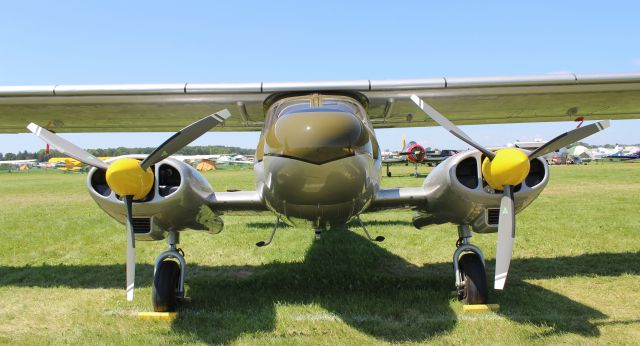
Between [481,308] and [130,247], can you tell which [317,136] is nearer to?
[130,247]

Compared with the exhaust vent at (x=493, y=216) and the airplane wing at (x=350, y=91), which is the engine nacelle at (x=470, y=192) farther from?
the airplane wing at (x=350, y=91)

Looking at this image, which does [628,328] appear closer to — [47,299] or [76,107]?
[47,299]

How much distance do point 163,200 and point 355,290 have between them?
9.82ft

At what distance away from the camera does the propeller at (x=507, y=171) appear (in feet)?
16.0

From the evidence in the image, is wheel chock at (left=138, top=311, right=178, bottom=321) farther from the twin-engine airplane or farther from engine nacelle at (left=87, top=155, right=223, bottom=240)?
engine nacelle at (left=87, top=155, right=223, bottom=240)

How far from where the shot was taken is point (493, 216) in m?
5.69

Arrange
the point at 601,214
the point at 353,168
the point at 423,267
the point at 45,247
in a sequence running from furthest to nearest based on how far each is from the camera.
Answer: the point at 601,214 < the point at 45,247 < the point at 423,267 < the point at 353,168

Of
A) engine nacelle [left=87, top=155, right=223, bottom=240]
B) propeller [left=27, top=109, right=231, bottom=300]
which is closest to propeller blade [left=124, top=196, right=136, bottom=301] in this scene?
propeller [left=27, top=109, right=231, bottom=300]

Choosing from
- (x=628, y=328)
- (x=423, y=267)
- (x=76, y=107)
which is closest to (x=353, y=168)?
(x=628, y=328)

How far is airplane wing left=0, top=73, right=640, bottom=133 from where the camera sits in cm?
616

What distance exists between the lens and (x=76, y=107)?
276 inches

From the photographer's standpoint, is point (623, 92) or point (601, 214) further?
point (601, 214)

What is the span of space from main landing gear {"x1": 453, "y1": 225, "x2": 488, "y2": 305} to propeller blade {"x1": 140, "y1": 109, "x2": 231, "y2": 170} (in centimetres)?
373

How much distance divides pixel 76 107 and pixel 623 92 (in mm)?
8691
